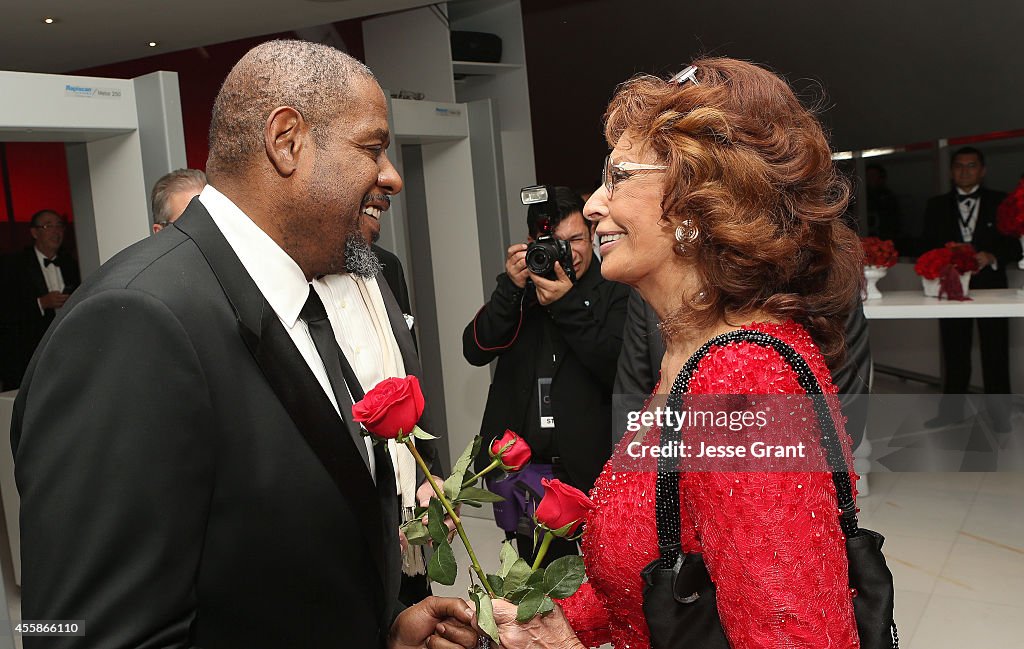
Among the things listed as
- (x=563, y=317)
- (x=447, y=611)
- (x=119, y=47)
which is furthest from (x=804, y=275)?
(x=119, y=47)

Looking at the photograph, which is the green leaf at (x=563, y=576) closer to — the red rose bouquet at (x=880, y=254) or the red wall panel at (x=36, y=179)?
the red rose bouquet at (x=880, y=254)

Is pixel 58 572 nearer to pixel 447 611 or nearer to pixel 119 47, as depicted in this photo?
pixel 447 611

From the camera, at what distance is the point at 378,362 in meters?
2.10

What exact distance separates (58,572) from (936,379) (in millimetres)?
8066

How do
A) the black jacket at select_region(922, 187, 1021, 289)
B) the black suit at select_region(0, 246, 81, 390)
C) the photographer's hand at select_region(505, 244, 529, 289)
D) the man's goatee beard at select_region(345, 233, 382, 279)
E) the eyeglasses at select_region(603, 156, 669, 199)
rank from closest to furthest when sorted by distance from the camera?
1. the man's goatee beard at select_region(345, 233, 382, 279)
2. the eyeglasses at select_region(603, 156, 669, 199)
3. the photographer's hand at select_region(505, 244, 529, 289)
4. the black suit at select_region(0, 246, 81, 390)
5. the black jacket at select_region(922, 187, 1021, 289)

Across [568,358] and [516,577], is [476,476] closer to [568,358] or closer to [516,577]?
[516,577]

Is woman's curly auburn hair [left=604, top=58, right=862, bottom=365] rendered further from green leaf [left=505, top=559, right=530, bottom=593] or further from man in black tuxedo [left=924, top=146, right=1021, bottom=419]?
man in black tuxedo [left=924, top=146, right=1021, bottom=419]

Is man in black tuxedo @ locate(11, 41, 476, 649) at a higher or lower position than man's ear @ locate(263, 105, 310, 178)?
lower

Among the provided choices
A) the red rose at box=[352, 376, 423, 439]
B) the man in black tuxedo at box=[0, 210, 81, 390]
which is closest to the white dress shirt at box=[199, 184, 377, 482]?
the red rose at box=[352, 376, 423, 439]

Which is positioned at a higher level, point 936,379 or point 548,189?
point 548,189

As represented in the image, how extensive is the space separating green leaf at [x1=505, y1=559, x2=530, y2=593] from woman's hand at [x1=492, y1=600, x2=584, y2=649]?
4cm

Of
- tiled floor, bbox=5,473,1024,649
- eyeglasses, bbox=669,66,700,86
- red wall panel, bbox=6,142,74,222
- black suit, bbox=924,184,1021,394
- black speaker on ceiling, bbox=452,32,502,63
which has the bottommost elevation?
tiled floor, bbox=5,473,1024,649

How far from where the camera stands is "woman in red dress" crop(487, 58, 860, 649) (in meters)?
1.14

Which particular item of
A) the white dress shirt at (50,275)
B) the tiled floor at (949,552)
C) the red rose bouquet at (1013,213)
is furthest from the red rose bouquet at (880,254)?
the white dress shirt at (50,275)
